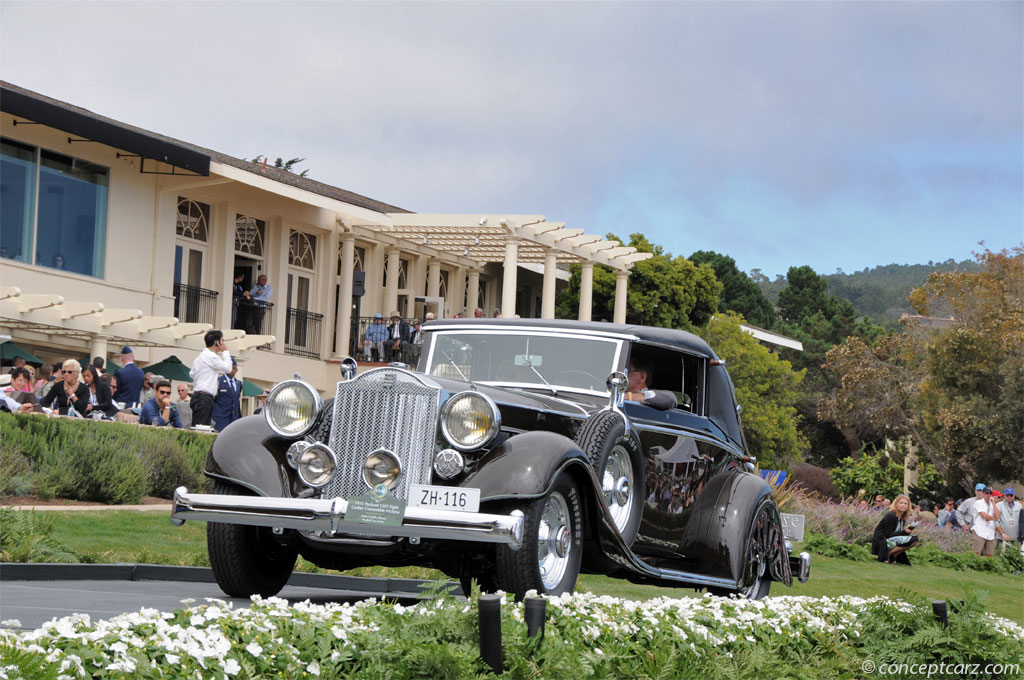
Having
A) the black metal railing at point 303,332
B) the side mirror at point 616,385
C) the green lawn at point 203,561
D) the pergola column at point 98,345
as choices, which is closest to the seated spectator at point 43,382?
the green lawn at point 203,561

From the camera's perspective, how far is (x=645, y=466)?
28.1ft

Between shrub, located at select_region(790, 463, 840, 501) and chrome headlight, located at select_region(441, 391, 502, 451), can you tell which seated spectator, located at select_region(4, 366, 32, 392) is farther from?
shrub, located at select_region(790, 463, 840, 501)

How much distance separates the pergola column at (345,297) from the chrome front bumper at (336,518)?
26.1m

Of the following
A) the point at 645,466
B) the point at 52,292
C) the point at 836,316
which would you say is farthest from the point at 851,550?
the point at 836,316

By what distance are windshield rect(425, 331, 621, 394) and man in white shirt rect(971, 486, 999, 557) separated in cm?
1739

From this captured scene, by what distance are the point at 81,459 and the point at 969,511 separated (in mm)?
18440

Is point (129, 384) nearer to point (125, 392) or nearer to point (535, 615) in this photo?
point (125, 392)

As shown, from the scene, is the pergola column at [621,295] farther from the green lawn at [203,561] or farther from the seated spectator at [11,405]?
the seated spectator at [11,405]

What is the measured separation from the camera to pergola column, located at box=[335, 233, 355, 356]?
109 feet

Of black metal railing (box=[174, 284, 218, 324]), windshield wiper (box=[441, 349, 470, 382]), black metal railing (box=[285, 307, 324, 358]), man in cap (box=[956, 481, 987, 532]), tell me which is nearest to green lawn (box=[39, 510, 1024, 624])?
windshield wiper (box=[441, 349, 470, 382])

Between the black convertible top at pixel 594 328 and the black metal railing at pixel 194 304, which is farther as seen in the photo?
the black metal railing at pixel 194 304

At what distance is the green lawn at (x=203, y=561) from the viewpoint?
11.0m

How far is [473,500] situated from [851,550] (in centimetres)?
1434

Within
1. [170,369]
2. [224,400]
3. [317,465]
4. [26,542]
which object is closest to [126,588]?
[26,542]
